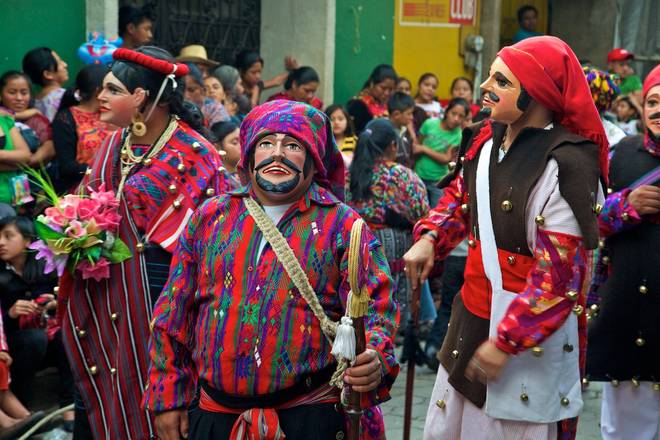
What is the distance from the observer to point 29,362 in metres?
6.89

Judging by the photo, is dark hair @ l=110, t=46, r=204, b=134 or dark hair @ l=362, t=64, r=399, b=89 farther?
dark hair @ l=362, t=64, r=399, b=89

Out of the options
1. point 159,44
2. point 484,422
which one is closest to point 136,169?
point 484,422

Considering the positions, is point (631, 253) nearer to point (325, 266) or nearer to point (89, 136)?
point (325, 266)

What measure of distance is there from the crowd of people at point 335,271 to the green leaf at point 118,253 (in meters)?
0.05

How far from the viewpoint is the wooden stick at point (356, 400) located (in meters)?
3.42

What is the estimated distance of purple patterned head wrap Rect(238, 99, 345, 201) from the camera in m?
3.88

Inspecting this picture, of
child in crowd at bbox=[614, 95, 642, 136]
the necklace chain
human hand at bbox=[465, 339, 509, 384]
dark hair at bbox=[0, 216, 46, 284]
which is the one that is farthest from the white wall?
human hand at bbox=[465, 339, 509, 384]

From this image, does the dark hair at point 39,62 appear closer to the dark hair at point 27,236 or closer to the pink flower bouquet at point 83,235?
the dark hair at point 27,236

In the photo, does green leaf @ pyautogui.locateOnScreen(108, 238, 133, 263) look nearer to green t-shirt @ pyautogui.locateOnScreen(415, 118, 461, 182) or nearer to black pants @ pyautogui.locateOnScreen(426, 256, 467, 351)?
black pants @ pyautogui.locateOnScreen(426, 256, 467, 351)

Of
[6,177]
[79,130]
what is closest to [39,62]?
[79,130]

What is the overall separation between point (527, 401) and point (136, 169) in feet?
7.31

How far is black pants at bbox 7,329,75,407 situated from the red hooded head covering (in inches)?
156

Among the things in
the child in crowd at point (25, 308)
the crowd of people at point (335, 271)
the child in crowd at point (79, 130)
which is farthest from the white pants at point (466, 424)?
the child in crowd at point (79, 130)

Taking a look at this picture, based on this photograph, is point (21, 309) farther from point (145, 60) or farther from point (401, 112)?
point (401, 112)
